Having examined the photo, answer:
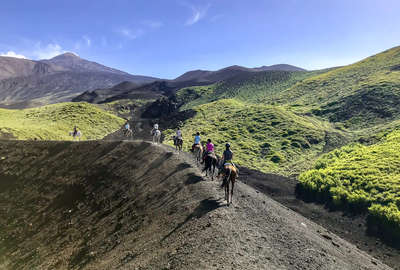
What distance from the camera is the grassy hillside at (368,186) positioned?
21938 mm

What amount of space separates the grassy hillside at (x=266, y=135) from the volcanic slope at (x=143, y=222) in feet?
78.2

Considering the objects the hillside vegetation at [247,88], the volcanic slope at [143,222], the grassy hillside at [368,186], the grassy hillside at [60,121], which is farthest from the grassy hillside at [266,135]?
the hillside vegetation at [247,88]

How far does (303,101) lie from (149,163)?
75.9 meters

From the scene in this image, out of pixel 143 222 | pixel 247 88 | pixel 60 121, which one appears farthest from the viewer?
pixel 247 88

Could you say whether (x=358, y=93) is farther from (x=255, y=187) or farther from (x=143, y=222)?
(x=143, y=222)

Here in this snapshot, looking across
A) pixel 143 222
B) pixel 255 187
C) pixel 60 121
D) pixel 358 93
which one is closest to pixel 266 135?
pixel 255 187

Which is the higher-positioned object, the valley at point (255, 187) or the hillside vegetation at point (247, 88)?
the hillside vegetation at point (247, 88)

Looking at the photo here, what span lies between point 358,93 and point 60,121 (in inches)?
3544

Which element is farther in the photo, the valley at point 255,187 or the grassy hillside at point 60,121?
the grassy hillside at point 60,121

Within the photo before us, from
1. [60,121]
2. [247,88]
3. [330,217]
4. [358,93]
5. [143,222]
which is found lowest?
[330,217]

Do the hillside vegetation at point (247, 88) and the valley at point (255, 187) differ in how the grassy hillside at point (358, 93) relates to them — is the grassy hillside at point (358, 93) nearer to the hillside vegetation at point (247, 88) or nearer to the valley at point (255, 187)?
the valley at point (255, 187)

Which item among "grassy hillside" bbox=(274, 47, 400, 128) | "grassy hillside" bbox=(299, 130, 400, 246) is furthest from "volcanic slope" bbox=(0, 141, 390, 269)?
"grassy hillside" bbox=(274, 47, 400, 128)

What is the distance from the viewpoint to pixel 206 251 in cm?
994

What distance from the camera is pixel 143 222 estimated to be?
15.0 metres
